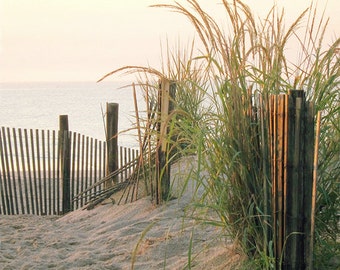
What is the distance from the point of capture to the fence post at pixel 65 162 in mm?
7148

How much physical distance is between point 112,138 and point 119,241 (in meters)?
2.42

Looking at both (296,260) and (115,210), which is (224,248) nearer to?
(296,260)

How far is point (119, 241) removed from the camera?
14.7 feet

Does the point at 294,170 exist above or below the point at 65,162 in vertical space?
above

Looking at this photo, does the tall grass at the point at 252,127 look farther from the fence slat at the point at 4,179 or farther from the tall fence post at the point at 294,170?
the fence slat at the point at 4,179

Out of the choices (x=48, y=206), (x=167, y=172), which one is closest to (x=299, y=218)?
(x=167, y=172)

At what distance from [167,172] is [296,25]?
7.63 feet

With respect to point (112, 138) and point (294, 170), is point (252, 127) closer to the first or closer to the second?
point (294, 170)

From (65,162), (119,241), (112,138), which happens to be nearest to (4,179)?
(65,162)

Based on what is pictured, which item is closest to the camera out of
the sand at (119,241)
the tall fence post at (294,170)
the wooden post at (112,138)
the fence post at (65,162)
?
the tall fence post at (294,170)

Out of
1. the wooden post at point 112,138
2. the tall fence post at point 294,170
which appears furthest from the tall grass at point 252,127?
the wooden post at point 112,138

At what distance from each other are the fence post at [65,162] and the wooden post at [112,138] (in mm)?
599

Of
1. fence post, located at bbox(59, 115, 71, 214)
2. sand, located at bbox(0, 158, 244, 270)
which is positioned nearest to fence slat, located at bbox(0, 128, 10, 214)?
fence post, located at bbox(59, 115, 71, 214)

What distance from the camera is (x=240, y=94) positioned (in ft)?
9.65
